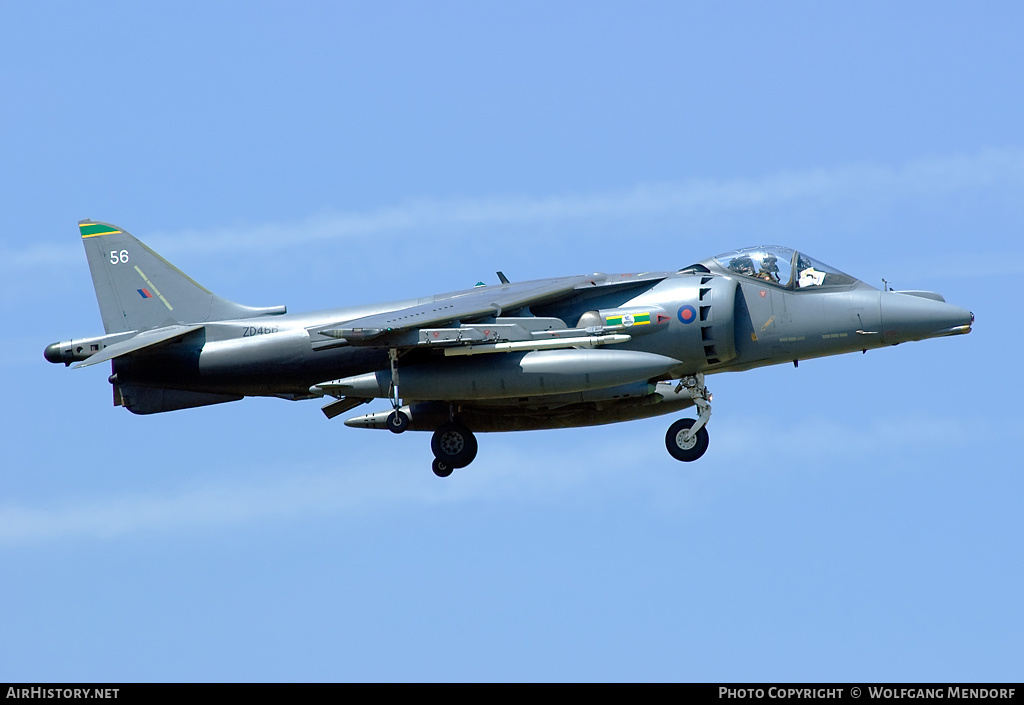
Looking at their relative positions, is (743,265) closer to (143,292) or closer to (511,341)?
(511,341)

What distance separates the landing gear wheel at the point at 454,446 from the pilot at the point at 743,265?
543 cm

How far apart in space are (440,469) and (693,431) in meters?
4.47

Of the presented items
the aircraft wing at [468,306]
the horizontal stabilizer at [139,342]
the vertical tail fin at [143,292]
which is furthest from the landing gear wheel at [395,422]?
the horizontal stabilizer at [139,342]

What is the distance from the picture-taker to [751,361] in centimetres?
2581

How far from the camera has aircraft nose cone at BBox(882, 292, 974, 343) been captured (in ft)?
83.3

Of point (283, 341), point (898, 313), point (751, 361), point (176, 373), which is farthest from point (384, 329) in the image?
point (898, 313)

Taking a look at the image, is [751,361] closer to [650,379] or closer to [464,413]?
[650,379]

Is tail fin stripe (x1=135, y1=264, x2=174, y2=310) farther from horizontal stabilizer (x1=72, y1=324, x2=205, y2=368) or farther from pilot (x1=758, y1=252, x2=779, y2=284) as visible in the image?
pilot (x1=758, y1=252, x2=779, y2=284)

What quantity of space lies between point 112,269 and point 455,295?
631cm

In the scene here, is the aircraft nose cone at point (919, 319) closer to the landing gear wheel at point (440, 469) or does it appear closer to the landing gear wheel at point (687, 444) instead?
the landing gear wheel at point (687, 444)

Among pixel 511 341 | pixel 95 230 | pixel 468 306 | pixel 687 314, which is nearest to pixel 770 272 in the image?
pixel 687 314
